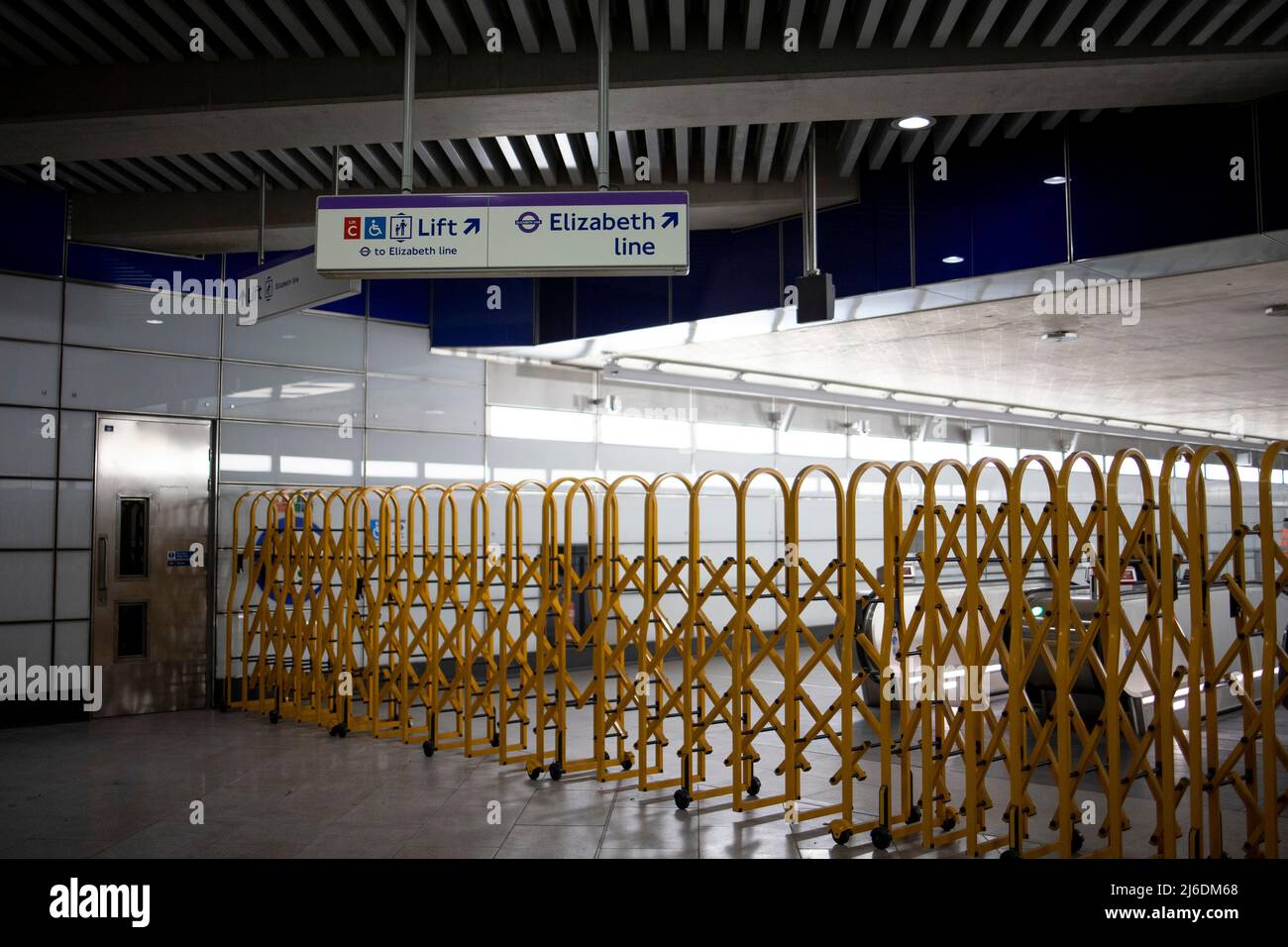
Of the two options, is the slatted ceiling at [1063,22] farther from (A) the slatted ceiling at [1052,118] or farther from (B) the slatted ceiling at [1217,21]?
(A) the slatted ceiling at [1052,118]

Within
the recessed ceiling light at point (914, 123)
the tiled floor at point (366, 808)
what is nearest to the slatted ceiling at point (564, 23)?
the recessed ceiling light at point (914, 123)

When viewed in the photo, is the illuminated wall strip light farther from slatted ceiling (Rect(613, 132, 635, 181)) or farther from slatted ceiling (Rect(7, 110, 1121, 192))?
slatted ceiling (Rect(613, 132, 635, 181))

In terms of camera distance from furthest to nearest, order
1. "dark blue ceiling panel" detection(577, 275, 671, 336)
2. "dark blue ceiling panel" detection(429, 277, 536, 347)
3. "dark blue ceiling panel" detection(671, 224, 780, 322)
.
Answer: "dark blue ceiling panel" detection(429, 277, 536, 347)
"dark blue ceiling panel" detection(577, 275, 671, 336)
"dark blue ceiling panel" detection(671, 224, 780, 322)

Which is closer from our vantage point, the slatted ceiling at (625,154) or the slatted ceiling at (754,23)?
the slatted ceiling at (754,23)

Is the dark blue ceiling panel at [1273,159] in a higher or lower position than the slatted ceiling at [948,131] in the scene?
lower

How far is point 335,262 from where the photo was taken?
19.3 ft

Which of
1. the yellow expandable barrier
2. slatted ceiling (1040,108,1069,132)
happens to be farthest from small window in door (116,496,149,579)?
slatted ceiling (1040,108,1069,132)

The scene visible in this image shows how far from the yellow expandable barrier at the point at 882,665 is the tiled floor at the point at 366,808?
0.14 meters

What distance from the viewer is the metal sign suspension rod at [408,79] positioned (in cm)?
604

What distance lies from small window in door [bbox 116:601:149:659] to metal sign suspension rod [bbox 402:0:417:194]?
21.6 ft

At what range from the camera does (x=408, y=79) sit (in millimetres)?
6281

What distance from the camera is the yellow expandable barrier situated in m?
5.40
